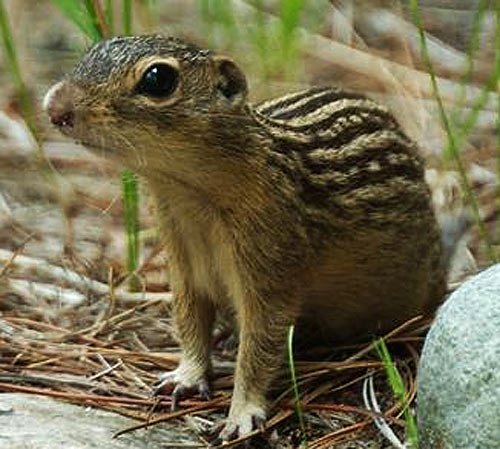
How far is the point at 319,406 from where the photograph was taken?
417cm

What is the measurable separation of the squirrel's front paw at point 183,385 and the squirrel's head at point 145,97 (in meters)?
0.87

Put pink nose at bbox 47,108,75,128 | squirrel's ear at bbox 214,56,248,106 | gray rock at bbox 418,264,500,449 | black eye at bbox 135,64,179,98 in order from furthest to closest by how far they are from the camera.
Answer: squirrel's ear at bbox 214,56,248,106 → black eye at bbox 135,64,179,98 → pink nose at bbox 47,108,75,128 → gray rock at bbox 418,264,500,449

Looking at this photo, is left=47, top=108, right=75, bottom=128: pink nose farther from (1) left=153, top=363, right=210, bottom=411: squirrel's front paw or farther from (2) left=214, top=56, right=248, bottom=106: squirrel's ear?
(1) left=153, top=363, right=210, bottom=411: squirrel's front paw

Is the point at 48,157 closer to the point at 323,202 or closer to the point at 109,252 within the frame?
the point at 109,252

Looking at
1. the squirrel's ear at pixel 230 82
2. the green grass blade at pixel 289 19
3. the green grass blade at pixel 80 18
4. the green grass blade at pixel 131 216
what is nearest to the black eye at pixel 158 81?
the squirrel's ear at pixel 230 82

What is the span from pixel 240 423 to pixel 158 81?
3.60 feet

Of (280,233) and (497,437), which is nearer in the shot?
(497,437)

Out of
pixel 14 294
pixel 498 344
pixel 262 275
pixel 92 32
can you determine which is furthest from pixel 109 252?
pixel 498 344

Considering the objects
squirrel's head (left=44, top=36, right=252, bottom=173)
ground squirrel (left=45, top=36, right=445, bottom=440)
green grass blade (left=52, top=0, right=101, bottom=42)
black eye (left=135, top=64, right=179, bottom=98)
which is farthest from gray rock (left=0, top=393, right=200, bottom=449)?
green grass blade (left=52, top=0, right=101, bottom=42)

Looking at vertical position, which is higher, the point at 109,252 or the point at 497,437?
the point at 497,437

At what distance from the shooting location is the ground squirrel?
3.63 m

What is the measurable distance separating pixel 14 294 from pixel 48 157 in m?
1.13

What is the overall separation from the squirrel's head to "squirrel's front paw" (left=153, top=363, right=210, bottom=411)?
34.1 inches

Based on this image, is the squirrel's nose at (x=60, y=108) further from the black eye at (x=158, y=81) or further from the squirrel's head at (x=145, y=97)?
the black eye at (x=158, y=81)
